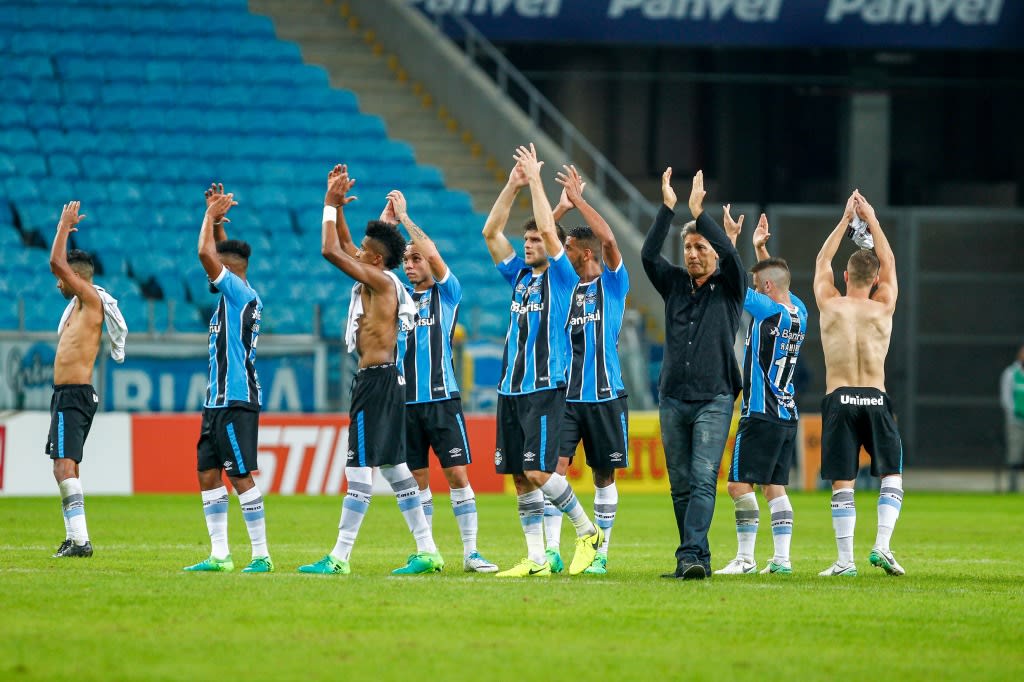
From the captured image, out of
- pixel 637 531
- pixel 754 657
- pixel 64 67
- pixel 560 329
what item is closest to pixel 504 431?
pixel 560 329

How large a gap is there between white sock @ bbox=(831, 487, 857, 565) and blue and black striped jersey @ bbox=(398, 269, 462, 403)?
2.85 meters

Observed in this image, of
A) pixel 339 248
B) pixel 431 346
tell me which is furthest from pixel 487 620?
pixel 431 346

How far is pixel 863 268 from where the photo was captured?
1192 centimetres

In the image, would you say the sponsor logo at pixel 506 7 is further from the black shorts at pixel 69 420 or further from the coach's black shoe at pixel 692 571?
the coach's black shoe at pixel 692 571

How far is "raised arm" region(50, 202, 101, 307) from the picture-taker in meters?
12.3

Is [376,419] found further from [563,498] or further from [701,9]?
[701,9]

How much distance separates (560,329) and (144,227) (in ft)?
51.9

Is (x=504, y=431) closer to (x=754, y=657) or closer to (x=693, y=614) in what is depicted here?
(x=693, y=614)

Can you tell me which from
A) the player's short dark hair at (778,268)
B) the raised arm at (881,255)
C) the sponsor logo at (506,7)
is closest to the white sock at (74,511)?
the player's short dark hair at (778,268)

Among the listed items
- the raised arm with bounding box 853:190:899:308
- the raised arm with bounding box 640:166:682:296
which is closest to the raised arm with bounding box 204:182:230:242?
the raised arm with bounding box 640:166:682:296

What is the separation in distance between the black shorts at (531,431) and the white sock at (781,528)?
1740mm

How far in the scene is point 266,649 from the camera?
768cm

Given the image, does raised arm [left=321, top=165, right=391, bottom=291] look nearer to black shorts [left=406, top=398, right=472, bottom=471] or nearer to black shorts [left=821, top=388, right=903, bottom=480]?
black shorts [left=406, top=398, right=472, bottom=471]

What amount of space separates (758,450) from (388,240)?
297 centimetres
